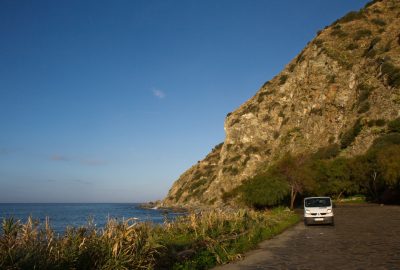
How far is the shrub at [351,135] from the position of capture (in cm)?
6588

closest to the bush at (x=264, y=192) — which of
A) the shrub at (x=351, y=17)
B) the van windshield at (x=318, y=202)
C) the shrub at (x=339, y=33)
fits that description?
the van windshield at (x=318, y=202)

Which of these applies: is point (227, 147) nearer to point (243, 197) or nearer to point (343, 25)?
point (343, 25)

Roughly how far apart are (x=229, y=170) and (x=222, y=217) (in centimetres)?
6614

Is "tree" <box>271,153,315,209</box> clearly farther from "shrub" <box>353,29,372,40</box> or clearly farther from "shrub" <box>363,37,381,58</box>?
"shrub" <box>353,29,372,40</box>

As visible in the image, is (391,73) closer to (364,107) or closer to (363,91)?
(363,91)

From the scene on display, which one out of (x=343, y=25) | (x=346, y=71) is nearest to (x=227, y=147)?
(x=346, y=71)

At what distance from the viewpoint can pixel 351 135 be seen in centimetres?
6619

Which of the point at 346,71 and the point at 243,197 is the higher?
the point at 346,71

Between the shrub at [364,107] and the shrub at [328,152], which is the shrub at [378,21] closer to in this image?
the shrub at [364,107]

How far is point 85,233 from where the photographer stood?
37.7 ft

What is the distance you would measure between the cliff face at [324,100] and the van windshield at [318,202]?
39765 millimetres

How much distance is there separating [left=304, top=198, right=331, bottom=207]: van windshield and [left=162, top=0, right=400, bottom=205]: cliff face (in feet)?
130

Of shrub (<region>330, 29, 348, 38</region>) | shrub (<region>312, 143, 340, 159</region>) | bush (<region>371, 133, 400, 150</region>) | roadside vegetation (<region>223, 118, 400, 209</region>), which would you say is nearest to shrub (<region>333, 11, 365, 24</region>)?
shrub (<region>330, 29, 348, 38</region>)

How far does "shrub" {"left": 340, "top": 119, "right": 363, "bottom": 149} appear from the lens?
2594 inches
